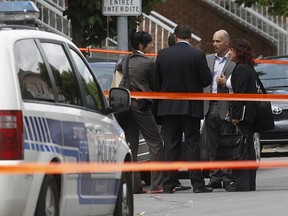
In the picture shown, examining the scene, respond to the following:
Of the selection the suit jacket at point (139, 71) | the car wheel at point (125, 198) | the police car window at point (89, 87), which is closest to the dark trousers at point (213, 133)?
the suit jacket at point (139, 71)

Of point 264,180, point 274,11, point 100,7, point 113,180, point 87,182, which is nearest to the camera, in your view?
point 87,182

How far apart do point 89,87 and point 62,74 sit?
0.71 metres

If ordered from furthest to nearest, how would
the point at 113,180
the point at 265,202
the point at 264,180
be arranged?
the point at 264,180, the point at 265,202, the point at 113,180

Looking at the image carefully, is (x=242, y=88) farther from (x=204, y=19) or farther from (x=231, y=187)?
(x=204, y=19)

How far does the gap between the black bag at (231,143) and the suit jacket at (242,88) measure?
0.22 m

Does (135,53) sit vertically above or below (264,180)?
above

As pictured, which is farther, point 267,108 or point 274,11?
point 274,11

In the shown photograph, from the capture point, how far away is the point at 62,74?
9273 mm

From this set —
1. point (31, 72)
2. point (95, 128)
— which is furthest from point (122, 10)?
point (31, 72)

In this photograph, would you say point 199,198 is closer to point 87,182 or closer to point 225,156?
point 225,156

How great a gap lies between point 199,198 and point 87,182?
15.2ft

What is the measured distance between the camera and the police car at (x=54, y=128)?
26.3ft

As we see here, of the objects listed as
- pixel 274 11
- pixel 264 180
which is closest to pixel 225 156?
pixel 264 180

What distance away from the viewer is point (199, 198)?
13852 millimetres
